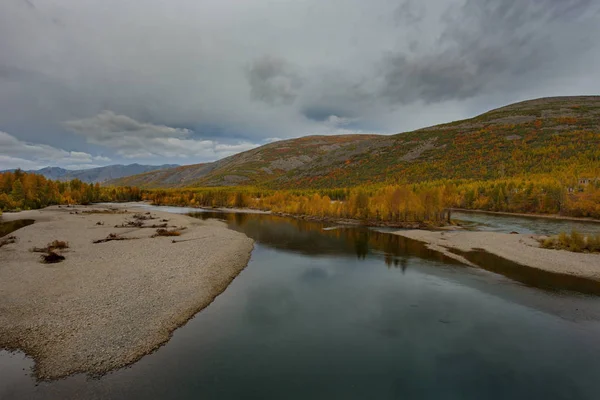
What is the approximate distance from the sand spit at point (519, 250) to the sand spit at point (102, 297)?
33988mm

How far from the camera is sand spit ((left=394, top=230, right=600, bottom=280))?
34.0m

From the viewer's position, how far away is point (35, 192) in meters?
107

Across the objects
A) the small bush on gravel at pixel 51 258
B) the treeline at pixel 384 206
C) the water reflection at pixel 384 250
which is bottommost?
the water reflection at pixel 384 250

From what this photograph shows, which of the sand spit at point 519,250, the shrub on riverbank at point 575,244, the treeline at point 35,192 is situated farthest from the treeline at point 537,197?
the treeline at point 35,192

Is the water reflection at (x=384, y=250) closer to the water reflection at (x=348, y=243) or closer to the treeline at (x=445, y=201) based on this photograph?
the water reflection at (x=348, y=243)

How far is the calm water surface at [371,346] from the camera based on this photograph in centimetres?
1399

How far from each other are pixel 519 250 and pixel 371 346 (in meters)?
36.9

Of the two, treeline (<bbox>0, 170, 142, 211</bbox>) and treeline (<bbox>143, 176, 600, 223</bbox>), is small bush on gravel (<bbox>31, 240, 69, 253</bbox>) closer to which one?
treeline (<bbox>143, 176, 600, 223</bbox>)

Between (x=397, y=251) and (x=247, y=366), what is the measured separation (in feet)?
113

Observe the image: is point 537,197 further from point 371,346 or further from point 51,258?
point 51,258

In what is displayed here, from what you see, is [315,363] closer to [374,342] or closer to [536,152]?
[374,342]

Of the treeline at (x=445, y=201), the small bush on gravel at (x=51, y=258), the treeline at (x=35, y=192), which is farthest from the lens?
the treeline at (x=35, y=192)

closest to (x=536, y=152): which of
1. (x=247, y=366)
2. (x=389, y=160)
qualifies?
(x=389, y=160)

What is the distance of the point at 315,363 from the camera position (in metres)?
16.1
